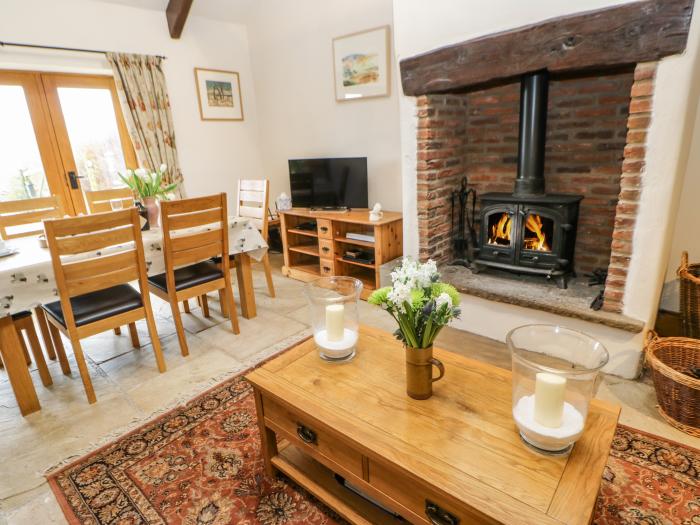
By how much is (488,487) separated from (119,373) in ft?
7.24

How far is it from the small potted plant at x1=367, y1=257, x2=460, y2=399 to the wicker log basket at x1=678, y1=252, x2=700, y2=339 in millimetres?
1598

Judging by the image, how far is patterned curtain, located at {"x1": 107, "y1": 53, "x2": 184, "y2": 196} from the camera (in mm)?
3760

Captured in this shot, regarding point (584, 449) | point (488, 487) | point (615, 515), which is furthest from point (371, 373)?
point (615, 515)

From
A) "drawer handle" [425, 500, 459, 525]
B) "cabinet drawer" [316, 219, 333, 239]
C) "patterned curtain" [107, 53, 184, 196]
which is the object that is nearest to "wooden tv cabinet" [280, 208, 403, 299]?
"cabinet drawer" [316, 219, 333, 239]

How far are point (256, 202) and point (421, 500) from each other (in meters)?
2.78

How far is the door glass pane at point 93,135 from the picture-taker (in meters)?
3.78

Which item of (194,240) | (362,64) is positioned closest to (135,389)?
(194,240)

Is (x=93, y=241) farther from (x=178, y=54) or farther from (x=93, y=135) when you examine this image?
(x=178, y=54)

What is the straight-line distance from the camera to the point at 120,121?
4047 mm

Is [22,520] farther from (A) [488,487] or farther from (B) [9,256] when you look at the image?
(A) [488,487]

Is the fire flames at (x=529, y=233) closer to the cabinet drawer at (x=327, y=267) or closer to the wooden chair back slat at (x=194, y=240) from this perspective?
the cabinet drawer at (x=327, y=267)

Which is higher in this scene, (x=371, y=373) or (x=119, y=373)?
(x=371, y=373)

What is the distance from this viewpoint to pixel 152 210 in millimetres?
2535

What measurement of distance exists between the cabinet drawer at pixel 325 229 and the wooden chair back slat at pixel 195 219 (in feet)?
3.84
